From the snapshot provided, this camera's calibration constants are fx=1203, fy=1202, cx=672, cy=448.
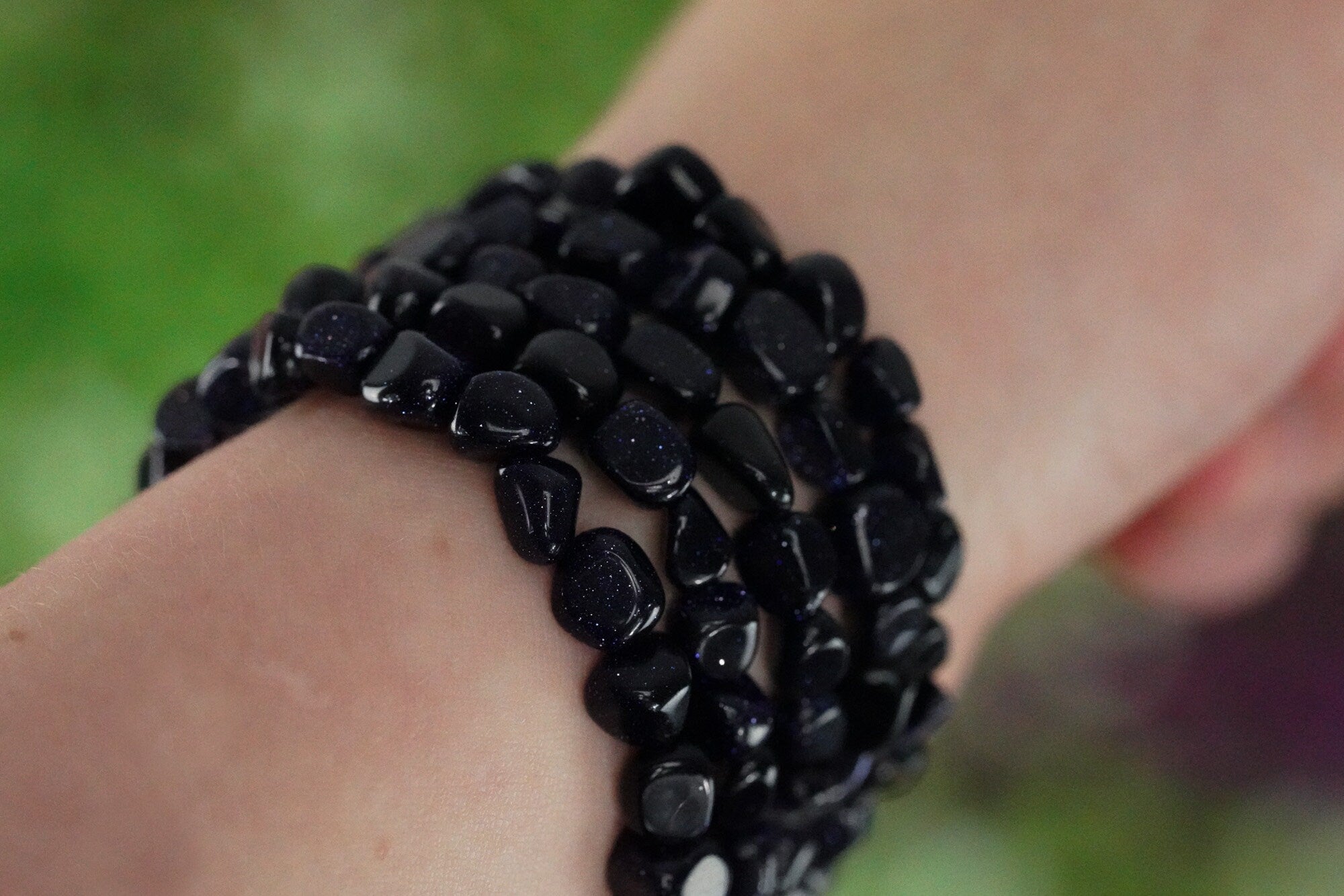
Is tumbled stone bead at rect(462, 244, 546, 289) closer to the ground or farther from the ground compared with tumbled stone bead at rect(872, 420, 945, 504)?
closer to the ground

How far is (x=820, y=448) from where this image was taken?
0.45m

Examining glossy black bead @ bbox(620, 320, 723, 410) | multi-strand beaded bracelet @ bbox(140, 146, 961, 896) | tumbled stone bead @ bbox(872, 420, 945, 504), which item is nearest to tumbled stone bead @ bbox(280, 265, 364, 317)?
multi-strand beaded bracelet @ bbox(140, 146, 961, 896)

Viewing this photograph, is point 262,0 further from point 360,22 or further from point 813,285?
point 813,285

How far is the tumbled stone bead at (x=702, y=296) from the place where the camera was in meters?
0.45

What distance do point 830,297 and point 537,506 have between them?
0.15 meters

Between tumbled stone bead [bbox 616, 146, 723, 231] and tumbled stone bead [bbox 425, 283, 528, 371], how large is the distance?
0.09 meters

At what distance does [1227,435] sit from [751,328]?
30 cm

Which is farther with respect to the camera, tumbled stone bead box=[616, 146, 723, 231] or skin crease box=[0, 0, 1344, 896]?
tumbled stone bead box=[616, 146, 723, 231]

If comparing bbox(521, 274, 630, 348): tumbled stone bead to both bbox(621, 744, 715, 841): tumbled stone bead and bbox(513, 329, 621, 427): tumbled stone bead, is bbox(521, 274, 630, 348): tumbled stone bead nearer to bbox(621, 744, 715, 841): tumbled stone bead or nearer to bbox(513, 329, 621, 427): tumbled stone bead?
bbox(513, 329, 621, 427): tumbled stone bead

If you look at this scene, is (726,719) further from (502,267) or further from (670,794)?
(502,267)

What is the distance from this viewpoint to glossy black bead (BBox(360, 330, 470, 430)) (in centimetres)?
39

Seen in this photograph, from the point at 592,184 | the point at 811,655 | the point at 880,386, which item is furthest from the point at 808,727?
the point at 592,184

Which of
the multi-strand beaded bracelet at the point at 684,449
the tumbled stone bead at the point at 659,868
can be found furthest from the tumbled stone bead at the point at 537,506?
the tumbled stone bead at the point at 659,868

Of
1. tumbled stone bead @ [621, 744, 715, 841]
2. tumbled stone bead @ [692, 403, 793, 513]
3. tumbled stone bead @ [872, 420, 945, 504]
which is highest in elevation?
tumbled stone bead @ [872, 420, 945, 504]
